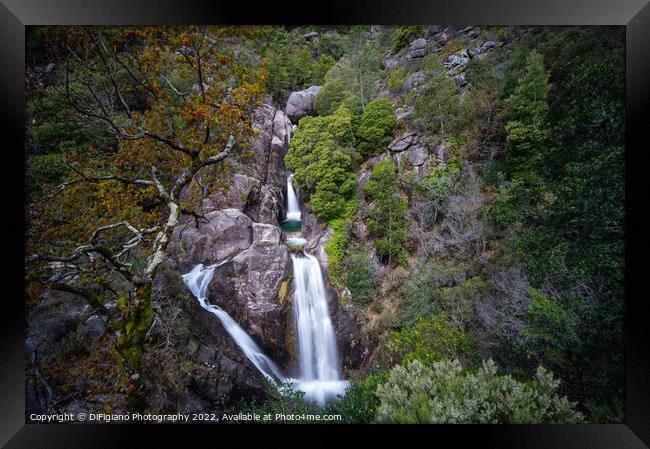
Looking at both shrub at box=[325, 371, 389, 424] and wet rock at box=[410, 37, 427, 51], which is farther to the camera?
wet rock at box=[410, 37, 427, 51]

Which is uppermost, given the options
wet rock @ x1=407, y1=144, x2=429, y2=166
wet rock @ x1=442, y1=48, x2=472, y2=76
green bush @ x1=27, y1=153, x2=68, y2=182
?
wet rock @ x1=442, y1=48, x2=472, y2=76

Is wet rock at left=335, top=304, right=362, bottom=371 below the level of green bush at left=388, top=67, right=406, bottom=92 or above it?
below

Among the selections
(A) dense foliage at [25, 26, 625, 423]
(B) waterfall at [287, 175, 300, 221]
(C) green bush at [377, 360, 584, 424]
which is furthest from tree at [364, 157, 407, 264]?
(C) green bush at [377, 360, 584, 424]

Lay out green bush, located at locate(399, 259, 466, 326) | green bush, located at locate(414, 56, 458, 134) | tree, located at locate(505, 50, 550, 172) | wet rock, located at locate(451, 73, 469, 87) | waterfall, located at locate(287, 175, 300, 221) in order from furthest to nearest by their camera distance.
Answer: waterfall, located at locate(287, 175, 300, 221), green bush, located at locate(414, 56, 458, 134), wet rock, located at locate(451, 73, 469, 87), green bush, located at locate(399, 259, 466, 326), tree, located at locate(505, 50, 550, 172)

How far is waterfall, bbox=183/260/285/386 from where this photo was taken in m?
3.71

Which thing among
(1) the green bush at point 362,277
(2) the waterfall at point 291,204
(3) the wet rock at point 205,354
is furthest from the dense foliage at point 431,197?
(2) the waterfall at point 291,204

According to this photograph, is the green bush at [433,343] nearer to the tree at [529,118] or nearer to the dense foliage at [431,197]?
the dense foliage at [431,197]

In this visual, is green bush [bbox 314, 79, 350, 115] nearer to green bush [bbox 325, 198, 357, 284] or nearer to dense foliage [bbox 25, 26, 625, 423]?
dense foliage [bbox 25, 26, 625, 423]

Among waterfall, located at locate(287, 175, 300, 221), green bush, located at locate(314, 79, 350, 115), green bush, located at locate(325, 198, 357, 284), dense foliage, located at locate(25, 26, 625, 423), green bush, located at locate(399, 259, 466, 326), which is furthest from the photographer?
waterfall, located at locate(287, 175, 300, 221)

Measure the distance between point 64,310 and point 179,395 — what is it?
1.72 metres

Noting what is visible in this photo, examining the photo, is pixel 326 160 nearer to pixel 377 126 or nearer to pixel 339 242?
pixel 377 126

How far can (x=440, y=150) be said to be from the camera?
12.7 feet

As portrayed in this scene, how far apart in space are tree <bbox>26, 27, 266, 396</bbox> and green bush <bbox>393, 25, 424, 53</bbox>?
1.83 m
